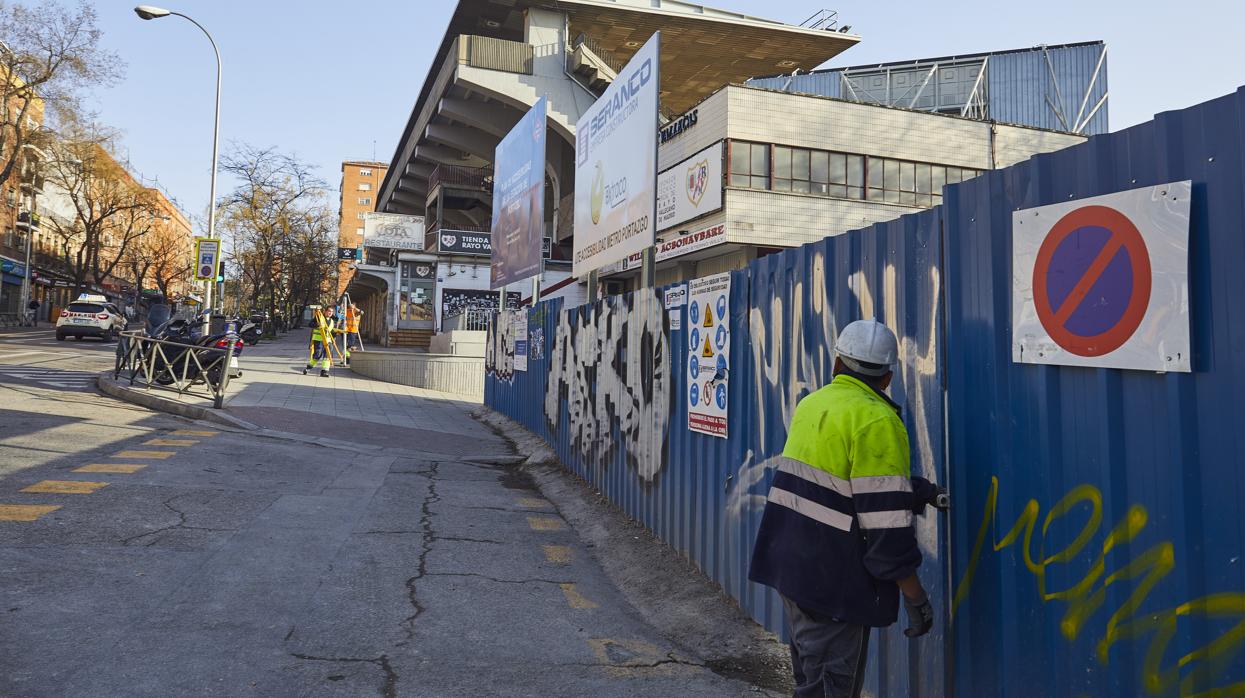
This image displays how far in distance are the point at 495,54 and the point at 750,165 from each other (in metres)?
12.1

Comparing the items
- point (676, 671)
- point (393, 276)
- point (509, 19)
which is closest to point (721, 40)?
point (509, 19)

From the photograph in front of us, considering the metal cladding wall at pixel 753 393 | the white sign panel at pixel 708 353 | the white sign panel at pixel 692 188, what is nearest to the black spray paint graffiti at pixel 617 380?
the metal cladding wall at pixel 753 393

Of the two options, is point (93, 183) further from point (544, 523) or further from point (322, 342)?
point (544, 523)

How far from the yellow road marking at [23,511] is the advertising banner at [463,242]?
30.9m

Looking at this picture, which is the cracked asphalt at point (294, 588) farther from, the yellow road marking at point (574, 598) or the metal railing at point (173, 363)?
the metal railing at point (173, 363)

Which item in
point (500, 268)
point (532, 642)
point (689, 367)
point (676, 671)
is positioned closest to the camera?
point (676, 671)

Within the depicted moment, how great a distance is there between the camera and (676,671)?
3.87 metres

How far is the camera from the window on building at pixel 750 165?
28.5 metres

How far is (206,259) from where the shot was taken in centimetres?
1817

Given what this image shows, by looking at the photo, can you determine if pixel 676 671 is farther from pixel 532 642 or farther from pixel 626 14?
pixel 626 14

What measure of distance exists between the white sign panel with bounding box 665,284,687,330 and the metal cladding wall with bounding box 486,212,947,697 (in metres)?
0.07

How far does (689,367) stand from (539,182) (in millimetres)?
7902

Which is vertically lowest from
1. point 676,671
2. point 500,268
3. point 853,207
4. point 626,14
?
point 676,671

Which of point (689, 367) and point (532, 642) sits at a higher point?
point (689, 367)
